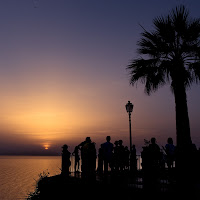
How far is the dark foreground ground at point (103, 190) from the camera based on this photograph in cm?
736

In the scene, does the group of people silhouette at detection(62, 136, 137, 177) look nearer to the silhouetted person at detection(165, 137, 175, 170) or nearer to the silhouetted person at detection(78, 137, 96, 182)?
the silhouetted person at detection(78, 137, 96, 182)

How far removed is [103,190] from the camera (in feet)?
29.9

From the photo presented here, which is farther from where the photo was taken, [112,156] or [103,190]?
[112,156]

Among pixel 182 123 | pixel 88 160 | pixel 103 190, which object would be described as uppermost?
pixel 182 123

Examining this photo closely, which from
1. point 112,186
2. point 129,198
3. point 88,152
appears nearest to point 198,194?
point 129,198

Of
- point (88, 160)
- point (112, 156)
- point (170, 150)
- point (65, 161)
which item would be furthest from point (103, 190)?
point (170, 150)

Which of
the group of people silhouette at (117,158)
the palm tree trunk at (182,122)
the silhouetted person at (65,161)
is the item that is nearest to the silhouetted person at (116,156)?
the group of people silhouette at (117,158)

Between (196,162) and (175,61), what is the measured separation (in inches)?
217

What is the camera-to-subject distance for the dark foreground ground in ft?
24.1

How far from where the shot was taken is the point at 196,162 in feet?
43.8

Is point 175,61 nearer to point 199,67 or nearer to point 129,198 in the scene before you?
point 199,67

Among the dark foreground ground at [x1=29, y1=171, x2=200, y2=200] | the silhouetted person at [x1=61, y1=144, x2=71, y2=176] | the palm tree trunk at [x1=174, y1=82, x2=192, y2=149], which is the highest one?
the palm tree trunk at [x1=174, y1=82, x2=192, y2=149]

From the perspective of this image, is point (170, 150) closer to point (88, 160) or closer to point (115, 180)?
point (115, 180)

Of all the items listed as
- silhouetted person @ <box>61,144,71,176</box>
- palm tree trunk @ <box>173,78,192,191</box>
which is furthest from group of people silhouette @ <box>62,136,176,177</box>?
palm tree trunk @ <box>173,78,192,191</box>
